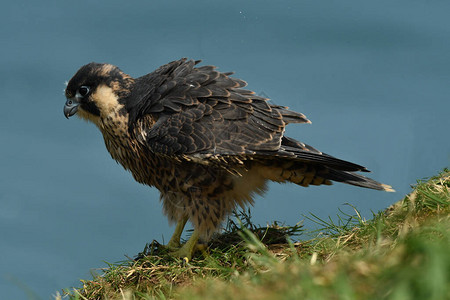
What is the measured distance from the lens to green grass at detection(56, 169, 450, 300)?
186 cm

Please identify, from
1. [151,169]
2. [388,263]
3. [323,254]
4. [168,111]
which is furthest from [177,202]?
[388,263]

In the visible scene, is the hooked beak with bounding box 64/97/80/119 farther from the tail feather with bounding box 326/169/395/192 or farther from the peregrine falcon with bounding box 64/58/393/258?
Result: the tail feather with bounding box 326/169/395/192

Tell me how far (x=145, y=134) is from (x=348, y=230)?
70.1 inches

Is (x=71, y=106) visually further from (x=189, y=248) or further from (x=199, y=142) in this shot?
(x=189, y=248)

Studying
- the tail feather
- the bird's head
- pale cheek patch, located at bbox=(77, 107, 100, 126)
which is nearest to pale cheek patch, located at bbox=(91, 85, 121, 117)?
the bird's head

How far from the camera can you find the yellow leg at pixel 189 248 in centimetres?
477

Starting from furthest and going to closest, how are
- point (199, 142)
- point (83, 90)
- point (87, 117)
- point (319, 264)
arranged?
point (87, 117), point (83, 90), point (199, 142), point (319, 264)

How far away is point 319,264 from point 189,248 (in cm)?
212

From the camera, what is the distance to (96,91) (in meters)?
5.08

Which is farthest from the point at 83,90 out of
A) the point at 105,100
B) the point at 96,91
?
the point at 105,100

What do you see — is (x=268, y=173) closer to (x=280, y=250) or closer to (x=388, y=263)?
(x=280, y=250)

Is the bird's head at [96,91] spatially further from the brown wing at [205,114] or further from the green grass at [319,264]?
the green grass at [319,264]

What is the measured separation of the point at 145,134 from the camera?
475 centimetres

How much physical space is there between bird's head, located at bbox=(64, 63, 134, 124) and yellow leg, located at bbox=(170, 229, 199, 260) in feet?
4.13
